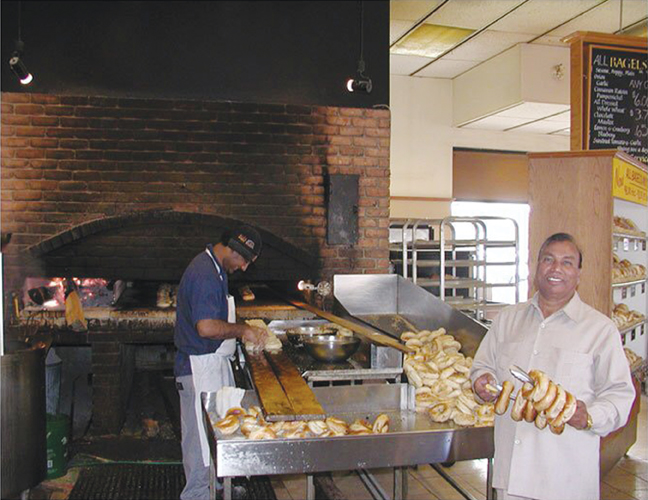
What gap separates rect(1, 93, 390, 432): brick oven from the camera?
16.3ft

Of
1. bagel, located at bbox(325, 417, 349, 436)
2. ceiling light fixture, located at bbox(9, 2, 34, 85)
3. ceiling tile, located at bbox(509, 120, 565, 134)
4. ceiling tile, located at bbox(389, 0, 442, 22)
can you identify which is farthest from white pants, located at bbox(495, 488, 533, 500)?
ceiling tile, located at bbox(509, 120, 565, 134)

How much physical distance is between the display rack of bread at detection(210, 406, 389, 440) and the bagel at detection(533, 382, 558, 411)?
0.65m

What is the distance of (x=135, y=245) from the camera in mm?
5297

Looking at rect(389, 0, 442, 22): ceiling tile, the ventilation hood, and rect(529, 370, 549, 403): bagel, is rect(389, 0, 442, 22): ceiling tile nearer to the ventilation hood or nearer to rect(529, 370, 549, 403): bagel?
the ventilation hood

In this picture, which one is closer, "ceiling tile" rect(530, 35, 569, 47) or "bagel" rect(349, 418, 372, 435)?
"bagel" rect(349, 418, 372, 435)

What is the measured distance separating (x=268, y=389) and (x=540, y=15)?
5.15 m

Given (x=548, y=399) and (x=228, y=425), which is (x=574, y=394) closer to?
(x=548, y=399)

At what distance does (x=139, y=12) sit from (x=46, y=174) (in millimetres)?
1554

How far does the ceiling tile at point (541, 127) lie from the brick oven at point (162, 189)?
12.2 feet

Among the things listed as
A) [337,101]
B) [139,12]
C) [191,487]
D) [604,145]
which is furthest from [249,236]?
[604,145]

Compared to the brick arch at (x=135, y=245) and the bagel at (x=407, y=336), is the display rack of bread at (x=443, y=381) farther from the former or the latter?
the brick arch at (x=135, y=245)

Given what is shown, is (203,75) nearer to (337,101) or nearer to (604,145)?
(337,101)

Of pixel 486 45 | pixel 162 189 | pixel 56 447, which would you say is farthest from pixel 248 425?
pixel 486 45

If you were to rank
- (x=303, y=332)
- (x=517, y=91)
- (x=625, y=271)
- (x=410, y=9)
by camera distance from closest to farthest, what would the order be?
(x=303, y=332)
(x=625, y=271)
(x=410, y=9)
(x=517, y=91)
